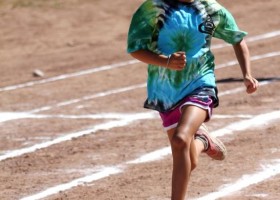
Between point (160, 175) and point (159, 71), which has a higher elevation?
point (159, 71)

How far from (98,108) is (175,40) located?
579 cm

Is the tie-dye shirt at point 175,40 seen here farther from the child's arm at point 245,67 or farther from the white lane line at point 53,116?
the white lane line at point 53,116

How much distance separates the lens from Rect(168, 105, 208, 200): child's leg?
7020 mm

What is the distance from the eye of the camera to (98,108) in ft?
42.5

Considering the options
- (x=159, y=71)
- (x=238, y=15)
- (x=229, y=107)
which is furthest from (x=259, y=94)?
(x=238, y=15)

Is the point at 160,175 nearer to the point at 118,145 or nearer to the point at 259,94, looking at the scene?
the point at 118,145

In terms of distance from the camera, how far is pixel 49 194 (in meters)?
8.57

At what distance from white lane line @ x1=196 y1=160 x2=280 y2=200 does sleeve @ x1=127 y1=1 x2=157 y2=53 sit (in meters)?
1.55

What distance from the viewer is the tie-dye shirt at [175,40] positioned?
7199 millimetres

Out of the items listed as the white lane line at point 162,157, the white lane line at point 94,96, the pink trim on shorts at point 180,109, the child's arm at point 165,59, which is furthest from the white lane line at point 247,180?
the white lane line at point 94,96

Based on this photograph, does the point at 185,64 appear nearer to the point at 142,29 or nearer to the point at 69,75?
the point at 142,29

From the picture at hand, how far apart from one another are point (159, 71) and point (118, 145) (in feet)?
10.8

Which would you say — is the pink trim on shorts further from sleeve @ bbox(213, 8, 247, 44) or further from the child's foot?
sleeve @ bbox(213, 8, 247, 44)

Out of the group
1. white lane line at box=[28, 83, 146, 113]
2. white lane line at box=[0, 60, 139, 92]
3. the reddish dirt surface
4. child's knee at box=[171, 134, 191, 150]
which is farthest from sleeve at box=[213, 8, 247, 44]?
white lane line at box=[0, 60, 139, 92]
